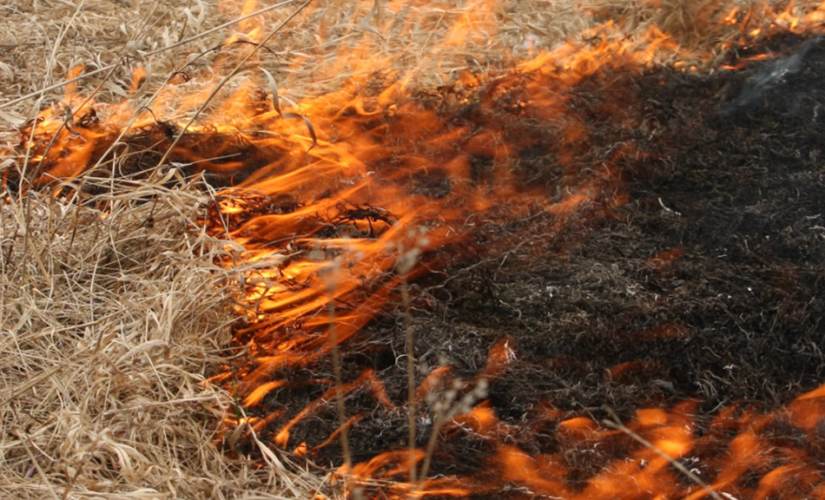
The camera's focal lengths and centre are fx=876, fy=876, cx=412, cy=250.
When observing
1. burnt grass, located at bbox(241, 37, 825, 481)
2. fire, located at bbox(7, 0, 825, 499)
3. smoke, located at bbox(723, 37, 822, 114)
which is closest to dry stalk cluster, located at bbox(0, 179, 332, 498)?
fire, located at bbox(7, 0, 825, 499)

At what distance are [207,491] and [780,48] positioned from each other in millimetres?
3084

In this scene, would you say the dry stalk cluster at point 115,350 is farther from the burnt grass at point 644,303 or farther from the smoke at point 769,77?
the smoke at point 769,77

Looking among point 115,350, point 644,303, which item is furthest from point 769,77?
point 115,350

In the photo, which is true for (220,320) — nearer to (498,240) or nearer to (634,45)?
(498,240)

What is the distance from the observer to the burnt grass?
7.68 ft

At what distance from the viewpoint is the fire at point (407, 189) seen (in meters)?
2.20

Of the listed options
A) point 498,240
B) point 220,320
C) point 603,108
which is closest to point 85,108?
point 220,320

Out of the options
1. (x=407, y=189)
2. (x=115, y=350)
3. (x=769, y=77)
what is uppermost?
(x=769, y=77)

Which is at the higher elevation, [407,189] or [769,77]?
[769,77]

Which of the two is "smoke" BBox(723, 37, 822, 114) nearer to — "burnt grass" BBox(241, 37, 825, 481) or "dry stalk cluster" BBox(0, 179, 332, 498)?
"burnt grass" BBox(241, 37, 825, 481)

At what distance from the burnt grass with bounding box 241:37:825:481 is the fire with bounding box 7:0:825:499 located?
4 centimetres

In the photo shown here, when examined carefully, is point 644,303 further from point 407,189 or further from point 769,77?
point 769,77

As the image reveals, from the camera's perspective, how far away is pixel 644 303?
257cm

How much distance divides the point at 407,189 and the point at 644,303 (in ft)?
3.31
